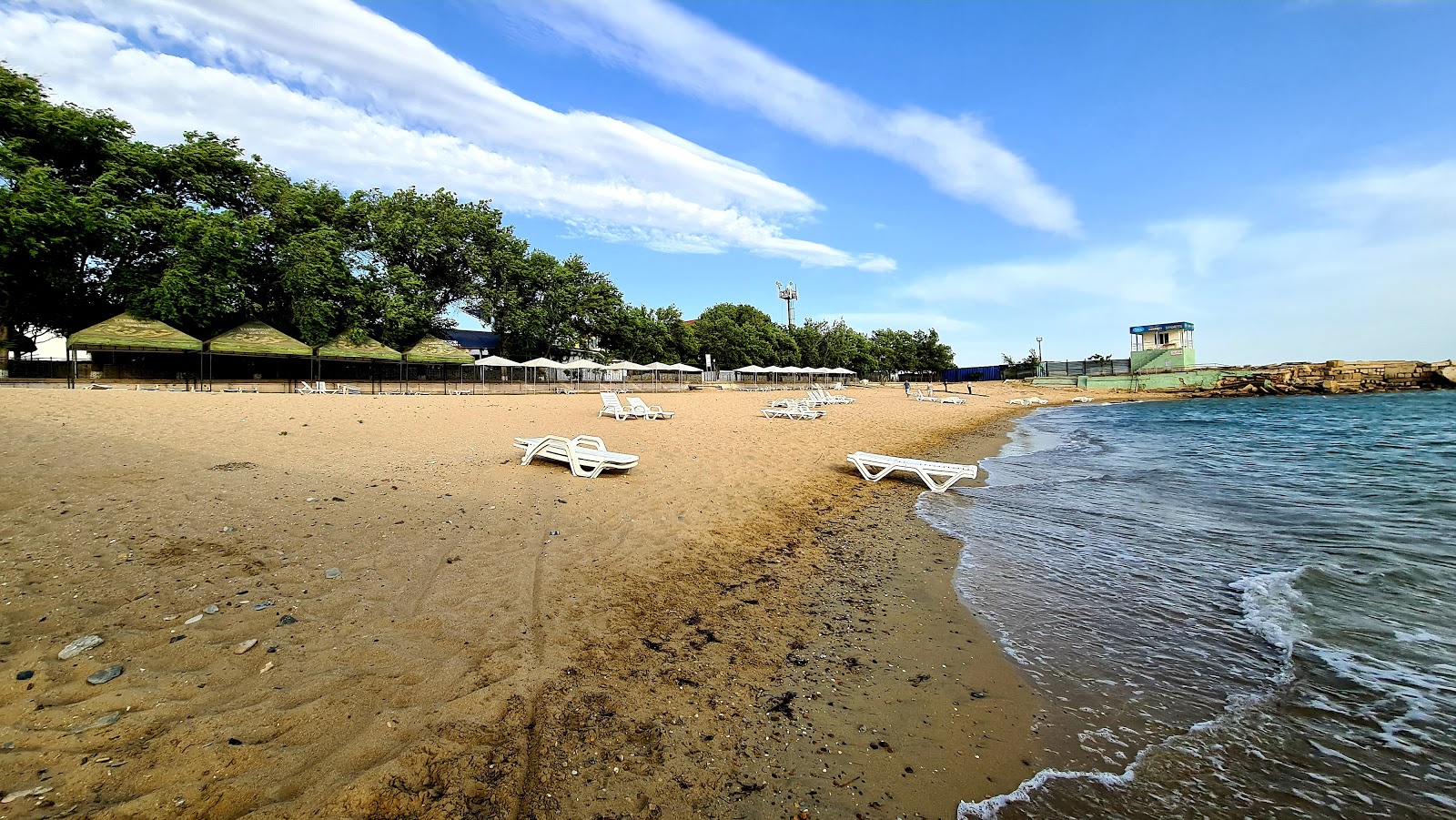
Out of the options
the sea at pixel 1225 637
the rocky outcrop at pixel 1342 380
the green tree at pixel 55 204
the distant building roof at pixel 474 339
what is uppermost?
the green tree at pixel 55 204

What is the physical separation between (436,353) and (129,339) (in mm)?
13384

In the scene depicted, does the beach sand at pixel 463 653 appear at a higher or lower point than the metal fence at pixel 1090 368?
lower

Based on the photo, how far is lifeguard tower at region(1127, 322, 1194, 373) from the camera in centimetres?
5003

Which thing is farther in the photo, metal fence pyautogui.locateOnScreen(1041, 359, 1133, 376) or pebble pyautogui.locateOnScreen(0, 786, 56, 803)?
metal fence pyautogui.locateOnScreen(1041, 359, 1133, 376)

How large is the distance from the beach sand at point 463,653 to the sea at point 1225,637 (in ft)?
1.34

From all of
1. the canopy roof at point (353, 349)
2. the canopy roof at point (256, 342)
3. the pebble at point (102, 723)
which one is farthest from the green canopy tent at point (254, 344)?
the pebble at point (102, 723)

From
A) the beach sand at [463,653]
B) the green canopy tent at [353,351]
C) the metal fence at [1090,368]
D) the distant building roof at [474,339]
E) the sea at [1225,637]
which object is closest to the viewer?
the beach sand at [463,653]

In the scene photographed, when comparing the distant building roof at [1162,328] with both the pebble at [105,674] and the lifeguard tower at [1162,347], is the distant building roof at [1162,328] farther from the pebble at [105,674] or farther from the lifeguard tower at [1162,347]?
the pebble at [105,674]

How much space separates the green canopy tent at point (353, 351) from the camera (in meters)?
30.6

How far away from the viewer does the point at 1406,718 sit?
3.17 m

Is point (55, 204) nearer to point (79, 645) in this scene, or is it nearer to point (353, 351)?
point (353, 351)

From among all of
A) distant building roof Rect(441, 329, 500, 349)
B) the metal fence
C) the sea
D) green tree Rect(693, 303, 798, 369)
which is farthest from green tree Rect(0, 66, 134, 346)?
the metal fence

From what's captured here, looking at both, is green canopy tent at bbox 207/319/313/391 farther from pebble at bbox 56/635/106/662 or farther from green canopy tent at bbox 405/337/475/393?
pebble at bbox 56/635/106/662

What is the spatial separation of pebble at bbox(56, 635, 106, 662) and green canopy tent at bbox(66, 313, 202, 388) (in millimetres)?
29464
